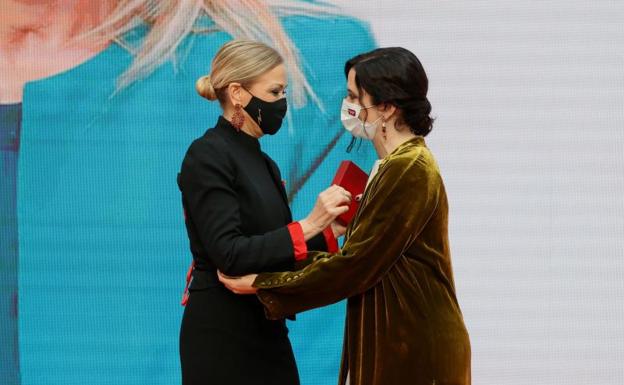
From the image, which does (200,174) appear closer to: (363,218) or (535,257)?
(363,218)

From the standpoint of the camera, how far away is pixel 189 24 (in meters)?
3.30

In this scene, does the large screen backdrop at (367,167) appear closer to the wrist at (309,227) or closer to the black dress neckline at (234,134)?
the black dress neckline at (234,134)

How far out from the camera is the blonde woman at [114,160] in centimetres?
332

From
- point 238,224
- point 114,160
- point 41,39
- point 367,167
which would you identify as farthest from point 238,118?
point 41,39

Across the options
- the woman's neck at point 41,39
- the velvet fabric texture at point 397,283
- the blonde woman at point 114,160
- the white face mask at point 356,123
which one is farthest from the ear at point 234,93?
the woman's neck at point 41,39

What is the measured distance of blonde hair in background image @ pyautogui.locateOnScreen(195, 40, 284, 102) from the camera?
81.6 inches

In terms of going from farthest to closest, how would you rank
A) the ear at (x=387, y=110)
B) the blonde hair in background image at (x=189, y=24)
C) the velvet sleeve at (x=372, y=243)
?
the blonde hair in background image at (x=189, y=24), the ear at (x=387, y=110), the velvet sleeve at (x=372, y=243)

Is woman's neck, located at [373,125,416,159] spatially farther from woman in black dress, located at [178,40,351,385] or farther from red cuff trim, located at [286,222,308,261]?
red cuff trim, located at [286,222,308,261]

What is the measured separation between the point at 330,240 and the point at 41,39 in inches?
67.7

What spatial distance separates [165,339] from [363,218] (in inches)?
63.8

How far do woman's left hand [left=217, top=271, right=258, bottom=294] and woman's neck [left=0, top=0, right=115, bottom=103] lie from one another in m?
1.64

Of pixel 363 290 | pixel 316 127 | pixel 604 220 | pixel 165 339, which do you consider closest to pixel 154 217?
pixel 165 339

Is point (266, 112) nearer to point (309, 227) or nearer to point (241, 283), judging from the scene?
point (309, 227)

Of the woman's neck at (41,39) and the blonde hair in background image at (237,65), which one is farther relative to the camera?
the woman's neck at (41,39)
